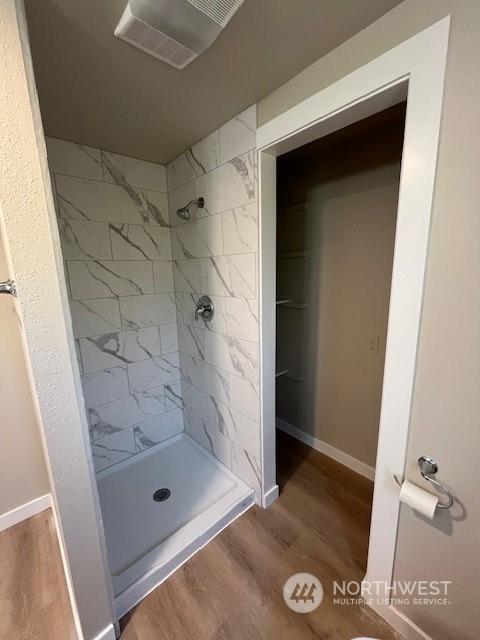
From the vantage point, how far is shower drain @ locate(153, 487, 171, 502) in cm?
182

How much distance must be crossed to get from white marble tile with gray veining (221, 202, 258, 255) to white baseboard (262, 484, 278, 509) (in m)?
1.55

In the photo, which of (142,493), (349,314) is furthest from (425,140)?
(142,493)

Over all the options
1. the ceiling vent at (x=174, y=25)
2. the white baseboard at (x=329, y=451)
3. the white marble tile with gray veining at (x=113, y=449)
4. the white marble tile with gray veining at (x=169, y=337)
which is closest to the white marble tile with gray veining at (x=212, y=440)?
the white marble tile with gray veining at (x=113, y=449)

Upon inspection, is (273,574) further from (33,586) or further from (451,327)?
(451,327)

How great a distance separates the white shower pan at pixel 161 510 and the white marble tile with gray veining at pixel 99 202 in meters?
1.87

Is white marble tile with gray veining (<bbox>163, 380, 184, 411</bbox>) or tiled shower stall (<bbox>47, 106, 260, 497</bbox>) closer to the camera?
tiled shower stall (<bbox>47, 106, 260, 497</bbox>)

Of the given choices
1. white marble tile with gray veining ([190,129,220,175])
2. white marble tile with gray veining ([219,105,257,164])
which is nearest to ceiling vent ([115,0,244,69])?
white marble tile with gray veining ([219,105,257,164])

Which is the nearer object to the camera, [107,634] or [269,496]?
[107,634]

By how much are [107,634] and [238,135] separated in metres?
2.38

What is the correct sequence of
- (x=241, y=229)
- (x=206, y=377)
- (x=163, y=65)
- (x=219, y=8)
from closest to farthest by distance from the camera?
(x=219, y=8) < (x=163, y=65) < (x=241, y=229) < (x=206, y=377)

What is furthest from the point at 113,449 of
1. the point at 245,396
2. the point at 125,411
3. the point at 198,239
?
the point at 198,239

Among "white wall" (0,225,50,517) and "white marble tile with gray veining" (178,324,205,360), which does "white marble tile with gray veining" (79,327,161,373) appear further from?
"white wall" (0,225,50,517)

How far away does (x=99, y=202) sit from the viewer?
5.86 ft

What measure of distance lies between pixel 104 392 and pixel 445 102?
2.29m
